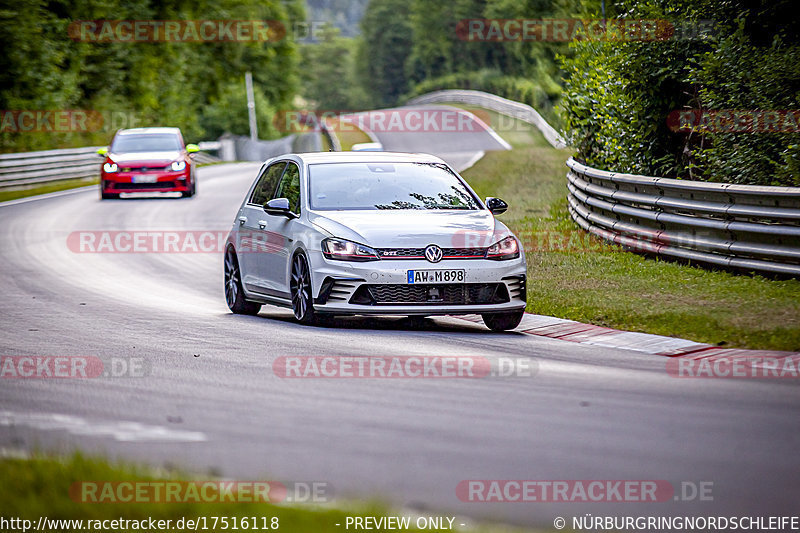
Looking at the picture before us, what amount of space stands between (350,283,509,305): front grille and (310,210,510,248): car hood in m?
0.37

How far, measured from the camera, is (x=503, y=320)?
11.0 m

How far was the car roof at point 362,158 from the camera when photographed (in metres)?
12.3

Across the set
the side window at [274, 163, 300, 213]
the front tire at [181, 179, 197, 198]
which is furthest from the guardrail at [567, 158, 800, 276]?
the front tire at [181, 179, 197, 198]

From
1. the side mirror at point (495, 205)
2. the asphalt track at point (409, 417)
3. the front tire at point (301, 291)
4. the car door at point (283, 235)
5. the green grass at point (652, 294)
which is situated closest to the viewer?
the asphalt track at point (409, 417)

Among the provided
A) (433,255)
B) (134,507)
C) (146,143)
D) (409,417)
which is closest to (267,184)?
(433,255)

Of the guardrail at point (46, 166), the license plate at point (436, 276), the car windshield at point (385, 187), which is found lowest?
the guardrail at point (46, 166)

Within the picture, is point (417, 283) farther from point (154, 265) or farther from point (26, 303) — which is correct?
point (154, 265)

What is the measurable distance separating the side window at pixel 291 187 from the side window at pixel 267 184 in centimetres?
20

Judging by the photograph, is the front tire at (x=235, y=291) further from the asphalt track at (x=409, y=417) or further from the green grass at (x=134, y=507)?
the green grass at (x=134, y=507)

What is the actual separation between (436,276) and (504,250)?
0.76 m

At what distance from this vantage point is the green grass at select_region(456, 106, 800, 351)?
9.78 m

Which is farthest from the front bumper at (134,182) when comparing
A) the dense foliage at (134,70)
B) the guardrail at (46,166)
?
the dense foliage at (134,70)

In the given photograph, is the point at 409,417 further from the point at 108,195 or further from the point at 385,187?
the point at 108,195

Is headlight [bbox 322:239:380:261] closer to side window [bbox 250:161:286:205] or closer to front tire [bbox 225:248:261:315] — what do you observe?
side window [bbox 250:161:286:205]
